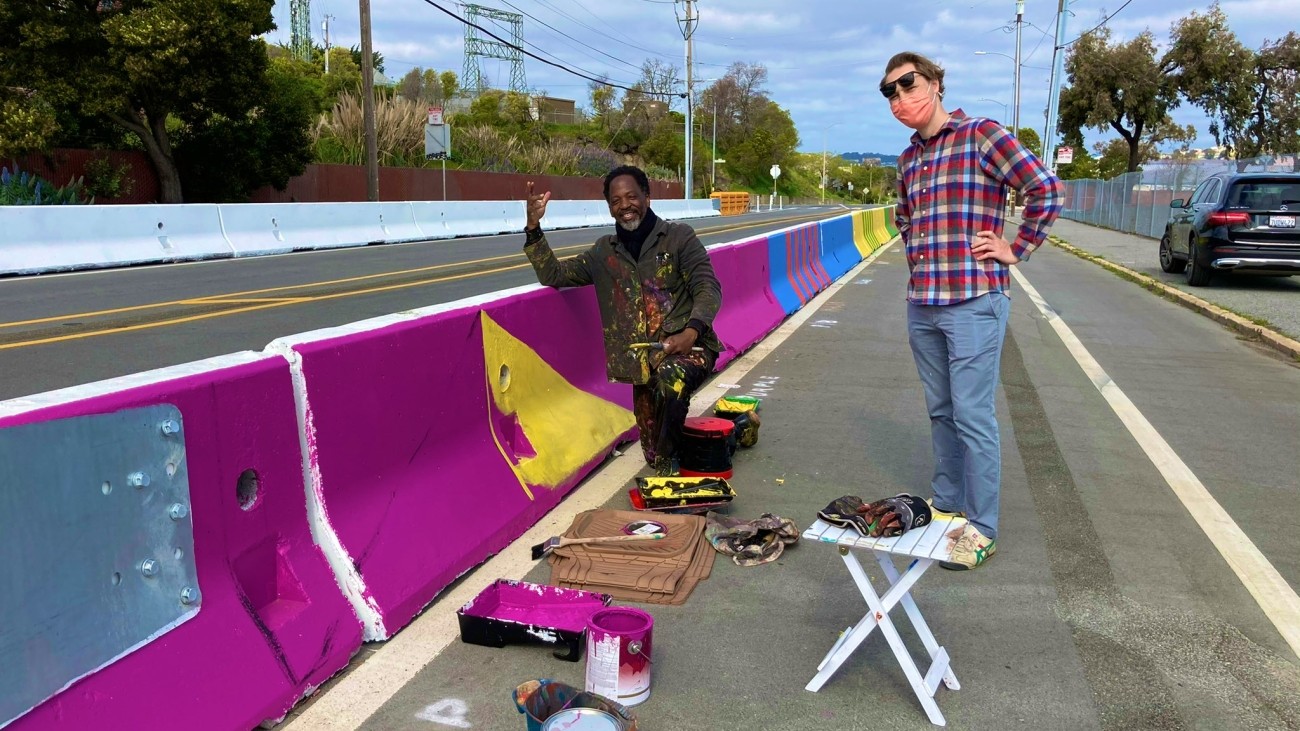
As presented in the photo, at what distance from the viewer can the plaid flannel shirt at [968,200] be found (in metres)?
4.12

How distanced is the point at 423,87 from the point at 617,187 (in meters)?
78.0

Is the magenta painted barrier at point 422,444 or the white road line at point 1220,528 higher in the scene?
the magenta painted barrier at point 422,444

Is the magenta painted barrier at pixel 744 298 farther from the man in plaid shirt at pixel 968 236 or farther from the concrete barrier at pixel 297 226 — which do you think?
the concrete barrier at pixel 297 226

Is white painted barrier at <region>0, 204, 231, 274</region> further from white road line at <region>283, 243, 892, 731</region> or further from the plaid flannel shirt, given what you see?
the plaid flannel shirt

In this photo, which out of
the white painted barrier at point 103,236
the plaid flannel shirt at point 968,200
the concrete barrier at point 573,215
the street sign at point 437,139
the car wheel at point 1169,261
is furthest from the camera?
the concrete barrier at point 573,215

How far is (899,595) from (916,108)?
2.11 metres

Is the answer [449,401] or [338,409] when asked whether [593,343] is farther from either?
[338,409]

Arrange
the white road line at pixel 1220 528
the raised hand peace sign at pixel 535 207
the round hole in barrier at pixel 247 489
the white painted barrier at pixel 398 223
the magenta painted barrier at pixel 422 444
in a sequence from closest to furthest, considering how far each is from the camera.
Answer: the round hole in barrier at pixel 247 489
the magenta painted barrier at pixel 422 444
the white road line at pixel 1220 528
the raised hand peace sign at pixel 535 207
the white painted barrier at pixel 398 223

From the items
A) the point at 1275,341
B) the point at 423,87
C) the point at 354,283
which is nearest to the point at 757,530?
the point at 1275,341

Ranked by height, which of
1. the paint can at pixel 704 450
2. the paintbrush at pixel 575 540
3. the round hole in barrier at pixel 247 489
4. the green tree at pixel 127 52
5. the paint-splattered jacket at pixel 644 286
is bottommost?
the paintbrush at pixel 575 540

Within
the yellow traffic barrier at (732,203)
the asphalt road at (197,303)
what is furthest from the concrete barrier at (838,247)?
the yellow traffic barrier at (732,203)

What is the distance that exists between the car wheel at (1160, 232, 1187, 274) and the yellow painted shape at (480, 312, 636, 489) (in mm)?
15784

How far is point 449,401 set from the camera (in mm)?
4289

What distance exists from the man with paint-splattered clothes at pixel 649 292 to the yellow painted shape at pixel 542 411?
343 mm
